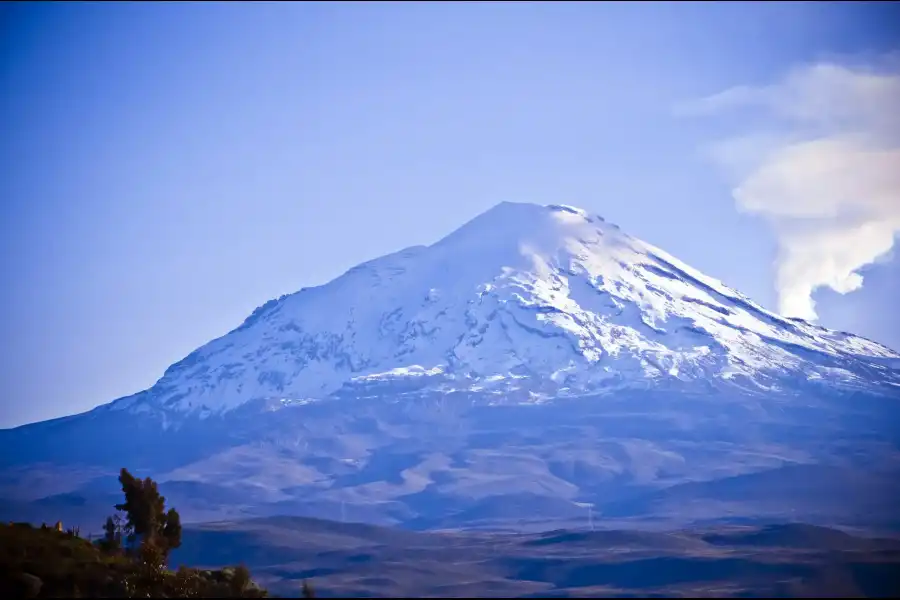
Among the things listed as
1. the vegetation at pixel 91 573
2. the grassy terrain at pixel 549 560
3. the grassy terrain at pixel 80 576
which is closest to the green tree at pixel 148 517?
the vegetation at pixel 91 573

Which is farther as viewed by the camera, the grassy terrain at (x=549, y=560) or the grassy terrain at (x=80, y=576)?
the grassy terrain at (x=549, y=560)

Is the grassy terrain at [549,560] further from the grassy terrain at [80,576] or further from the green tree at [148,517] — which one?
the grassy terrain at [80,576]

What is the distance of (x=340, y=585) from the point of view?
430 ft

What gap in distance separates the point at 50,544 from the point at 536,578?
88.9 meters

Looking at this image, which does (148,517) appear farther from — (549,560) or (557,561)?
(549,560)

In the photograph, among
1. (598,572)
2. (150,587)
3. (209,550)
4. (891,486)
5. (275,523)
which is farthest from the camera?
(891,486)

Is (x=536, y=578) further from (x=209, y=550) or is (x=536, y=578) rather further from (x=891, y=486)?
(x=891, y=486)

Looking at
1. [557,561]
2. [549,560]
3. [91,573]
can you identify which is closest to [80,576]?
[91,573]

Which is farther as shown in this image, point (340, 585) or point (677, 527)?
point (677, 527)

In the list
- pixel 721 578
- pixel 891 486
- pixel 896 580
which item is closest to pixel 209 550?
pixel 721 578

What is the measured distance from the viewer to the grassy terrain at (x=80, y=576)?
5100 cm

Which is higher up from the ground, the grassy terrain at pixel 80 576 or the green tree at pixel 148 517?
the green tree at pixel 148 517

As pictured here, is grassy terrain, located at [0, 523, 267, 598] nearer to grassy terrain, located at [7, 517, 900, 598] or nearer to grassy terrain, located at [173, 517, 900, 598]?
grassy terrain, located at [7, 517, 900, 598]

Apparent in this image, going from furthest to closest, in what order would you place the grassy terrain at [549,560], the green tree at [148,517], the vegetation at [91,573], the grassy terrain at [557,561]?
1. the grassy terrain at [557,561]
2. the grassy terrain at [549,560]
3. the green tree at [148,517]
4. the vegetation at [91,573]
